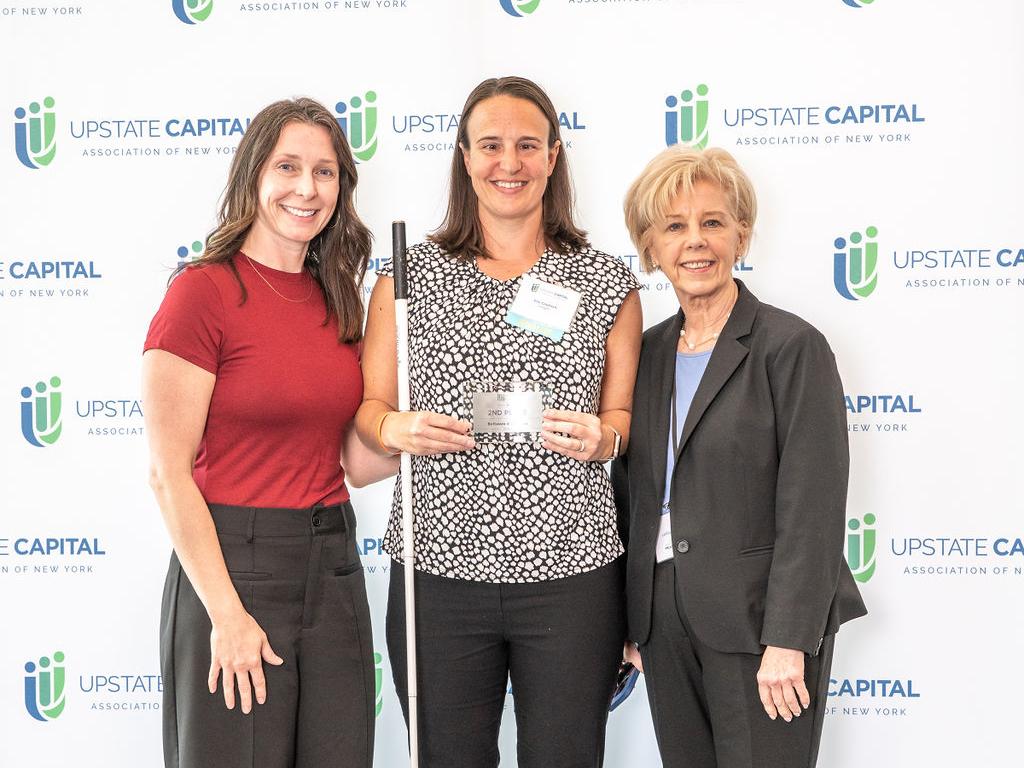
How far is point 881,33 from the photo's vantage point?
7.80ft

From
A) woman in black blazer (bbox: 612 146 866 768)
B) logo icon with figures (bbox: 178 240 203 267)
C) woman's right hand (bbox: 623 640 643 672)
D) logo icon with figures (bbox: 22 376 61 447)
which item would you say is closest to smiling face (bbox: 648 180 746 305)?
woman in black blazer (bbox: 612 146 866 768)

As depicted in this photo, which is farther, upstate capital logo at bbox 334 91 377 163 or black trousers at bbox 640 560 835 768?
upstate capital logo at bbox 334 91 377 163

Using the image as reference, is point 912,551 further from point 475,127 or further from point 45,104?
point 45,104

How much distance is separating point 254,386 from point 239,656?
43 centimetres

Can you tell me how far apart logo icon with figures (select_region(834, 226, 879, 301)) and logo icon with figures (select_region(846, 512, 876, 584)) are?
61 cm

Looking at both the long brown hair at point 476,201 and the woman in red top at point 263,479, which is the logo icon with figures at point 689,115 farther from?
the woman in red top at point 263,479

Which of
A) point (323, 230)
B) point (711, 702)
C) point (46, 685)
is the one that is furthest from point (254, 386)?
point (46, 685)

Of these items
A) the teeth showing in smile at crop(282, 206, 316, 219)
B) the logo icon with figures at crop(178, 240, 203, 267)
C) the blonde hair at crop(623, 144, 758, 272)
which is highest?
the logo icon with figures at crop(178, 240, 203, 267)

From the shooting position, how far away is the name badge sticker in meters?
1.62

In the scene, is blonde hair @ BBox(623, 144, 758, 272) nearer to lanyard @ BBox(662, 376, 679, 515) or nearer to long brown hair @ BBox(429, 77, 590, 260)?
long brown hair @ BBox(429, 77, 590, 260)

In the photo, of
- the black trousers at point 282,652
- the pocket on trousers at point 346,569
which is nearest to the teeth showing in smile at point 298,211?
the black trousers at point 282,652

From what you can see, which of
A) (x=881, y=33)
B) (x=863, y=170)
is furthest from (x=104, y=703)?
(x=881, y=33)

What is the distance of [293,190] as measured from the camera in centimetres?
161

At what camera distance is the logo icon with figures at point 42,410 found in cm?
254
